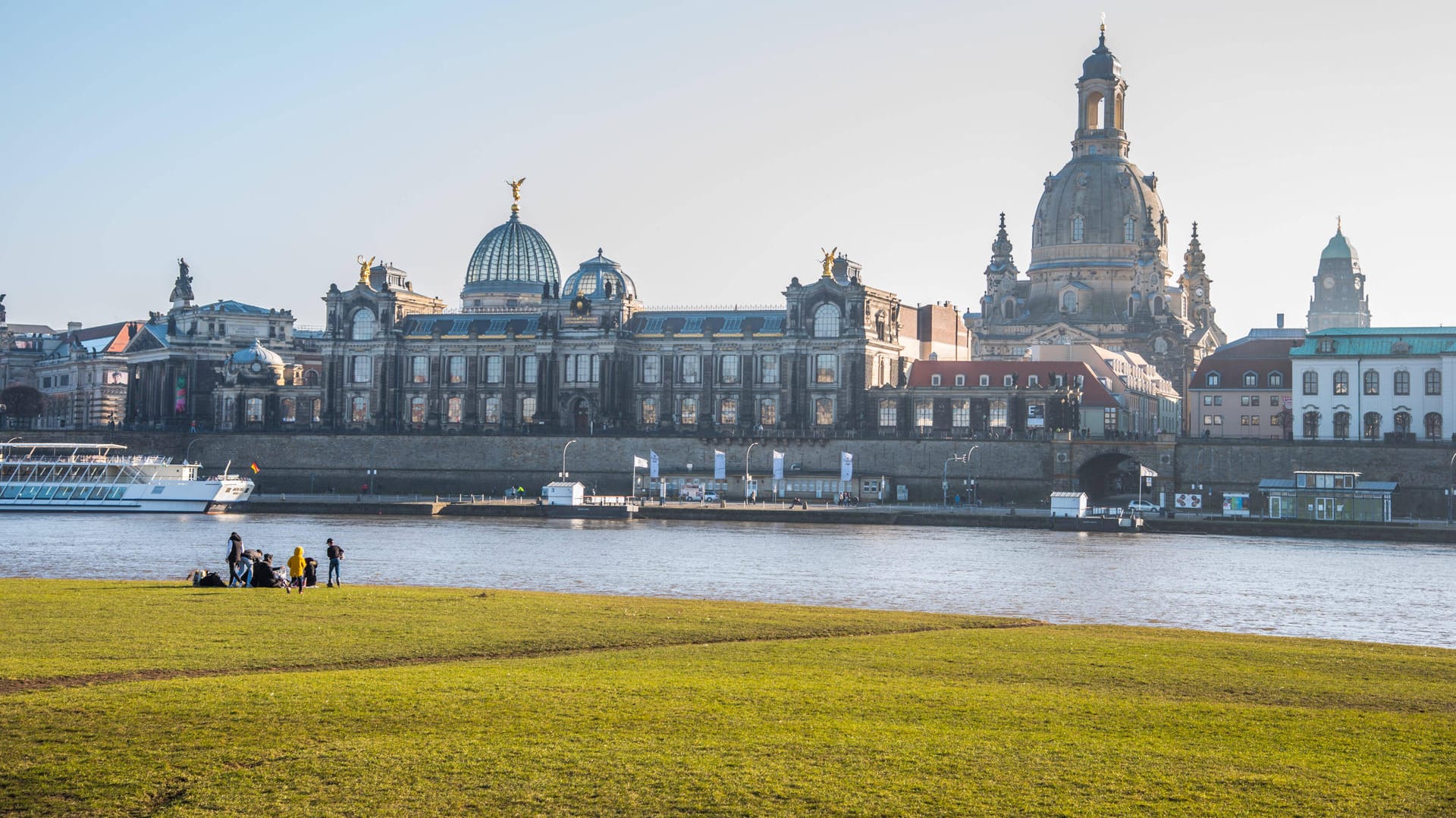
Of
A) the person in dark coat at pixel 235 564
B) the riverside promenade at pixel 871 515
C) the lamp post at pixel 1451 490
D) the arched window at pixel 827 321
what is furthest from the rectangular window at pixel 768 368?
the person in dark coat at pixel 235 564

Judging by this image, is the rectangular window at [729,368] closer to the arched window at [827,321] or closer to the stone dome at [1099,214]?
the arched window at [827,321]

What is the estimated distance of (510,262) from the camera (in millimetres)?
156000

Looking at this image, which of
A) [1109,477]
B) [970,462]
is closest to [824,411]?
[970,462]

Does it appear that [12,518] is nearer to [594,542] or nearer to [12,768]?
[594,542]

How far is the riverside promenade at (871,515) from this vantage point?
8875 cm

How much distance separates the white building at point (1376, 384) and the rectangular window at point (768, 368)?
127 feet

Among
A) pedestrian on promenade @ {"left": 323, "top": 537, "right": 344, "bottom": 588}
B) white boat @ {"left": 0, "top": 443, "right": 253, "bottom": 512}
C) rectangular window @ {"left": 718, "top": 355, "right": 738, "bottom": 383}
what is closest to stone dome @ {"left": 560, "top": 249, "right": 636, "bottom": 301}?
rectangular window @ {"left": 718, "top": 355, "right": 738, "bottom": 383}

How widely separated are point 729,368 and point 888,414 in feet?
47.2

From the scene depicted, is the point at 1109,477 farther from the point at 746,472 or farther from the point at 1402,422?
the point at 746,472

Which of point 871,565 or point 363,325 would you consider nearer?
point 871,565

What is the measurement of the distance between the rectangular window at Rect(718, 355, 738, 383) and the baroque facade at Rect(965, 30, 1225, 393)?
3671 centimetres

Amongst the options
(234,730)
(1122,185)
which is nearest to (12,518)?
(234,730)

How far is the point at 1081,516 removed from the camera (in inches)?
Result: 3809

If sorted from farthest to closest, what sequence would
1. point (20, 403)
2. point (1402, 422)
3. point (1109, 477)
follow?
point (20, 403)
point (1109, 477)
point (1402, 422)
